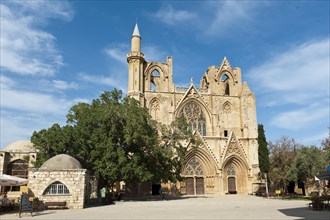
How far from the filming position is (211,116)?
4341 cm

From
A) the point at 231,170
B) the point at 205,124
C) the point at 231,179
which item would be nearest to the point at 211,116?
the point at 205,124

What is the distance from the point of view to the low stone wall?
2028cm

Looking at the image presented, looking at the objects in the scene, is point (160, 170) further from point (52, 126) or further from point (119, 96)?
point (52, 126)

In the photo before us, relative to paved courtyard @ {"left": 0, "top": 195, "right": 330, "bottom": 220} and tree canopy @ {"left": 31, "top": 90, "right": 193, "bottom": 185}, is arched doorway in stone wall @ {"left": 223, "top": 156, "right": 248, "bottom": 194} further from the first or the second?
paved courtyard @ {"left": 0, "top": 195, "right": 330, "bottom": 220}

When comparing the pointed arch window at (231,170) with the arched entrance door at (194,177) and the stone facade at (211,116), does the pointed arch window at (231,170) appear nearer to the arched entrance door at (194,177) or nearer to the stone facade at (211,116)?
the stone facade at (211,116)

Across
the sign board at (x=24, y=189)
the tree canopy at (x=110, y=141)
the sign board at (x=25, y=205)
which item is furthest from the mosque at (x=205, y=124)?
the sign board at (x=25, y=205)

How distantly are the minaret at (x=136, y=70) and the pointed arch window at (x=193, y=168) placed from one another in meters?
9.94

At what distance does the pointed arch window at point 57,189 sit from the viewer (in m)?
20.5

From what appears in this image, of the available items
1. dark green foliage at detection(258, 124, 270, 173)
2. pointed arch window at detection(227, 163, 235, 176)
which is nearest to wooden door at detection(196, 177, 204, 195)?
pointed arch window at detection(227, 163, 235, 176)

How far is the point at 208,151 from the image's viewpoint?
39625 millimetres

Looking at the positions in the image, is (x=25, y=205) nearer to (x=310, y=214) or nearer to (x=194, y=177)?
(x=310, y=214)

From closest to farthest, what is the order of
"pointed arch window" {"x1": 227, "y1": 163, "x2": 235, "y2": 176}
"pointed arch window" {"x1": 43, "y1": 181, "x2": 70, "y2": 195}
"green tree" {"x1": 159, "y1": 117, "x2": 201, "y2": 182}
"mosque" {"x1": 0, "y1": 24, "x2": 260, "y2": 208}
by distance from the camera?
"pointed arch window" {"x1": 43, "y1": 181, "x2": 70, "y2": 195} → "green tree" {"x1": 159, "y1": 117, "x2": 201, "y2": 182} → "mosque" {"x1": 0, "y1": 24, "x2": 260, "y2": 208} → "pointed arch window" {"x1": 227, "y1": 163, "x2": 235, "y2": 176}

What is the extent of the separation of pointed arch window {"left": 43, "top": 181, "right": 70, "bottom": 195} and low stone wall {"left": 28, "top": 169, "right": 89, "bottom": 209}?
0.21 meters

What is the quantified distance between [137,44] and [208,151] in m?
17.1
